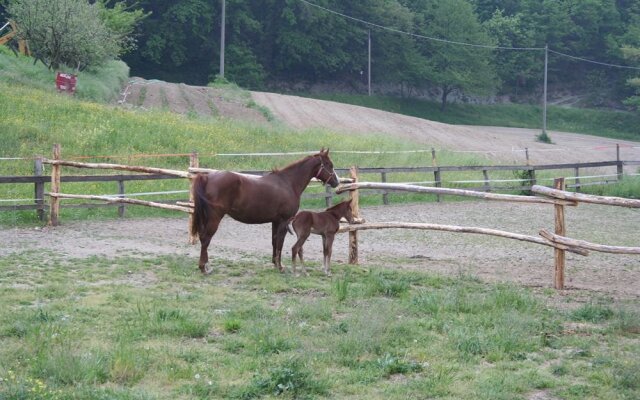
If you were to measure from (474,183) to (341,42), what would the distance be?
52930 millimetres

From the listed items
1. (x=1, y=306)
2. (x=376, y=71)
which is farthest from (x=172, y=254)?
(x=376, y=71)

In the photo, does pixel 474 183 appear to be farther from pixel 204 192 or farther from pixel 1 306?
pixel 1 306

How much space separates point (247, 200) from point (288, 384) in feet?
18.0

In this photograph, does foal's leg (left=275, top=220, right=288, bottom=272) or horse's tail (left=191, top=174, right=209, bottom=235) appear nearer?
horse's tail (left=191, top=174, right=209, bottom=235)

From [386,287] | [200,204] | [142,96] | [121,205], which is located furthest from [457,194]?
[142,96]

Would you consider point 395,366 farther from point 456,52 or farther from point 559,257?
point 456,52

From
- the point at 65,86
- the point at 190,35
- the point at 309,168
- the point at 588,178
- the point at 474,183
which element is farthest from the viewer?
the point at 190,35

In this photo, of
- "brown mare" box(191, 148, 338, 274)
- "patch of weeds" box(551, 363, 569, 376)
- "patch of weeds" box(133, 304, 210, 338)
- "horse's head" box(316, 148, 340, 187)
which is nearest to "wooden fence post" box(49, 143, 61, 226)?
"brown mare" box(191, 148, 338, 274)

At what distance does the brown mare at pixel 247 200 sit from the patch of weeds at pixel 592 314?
415cm

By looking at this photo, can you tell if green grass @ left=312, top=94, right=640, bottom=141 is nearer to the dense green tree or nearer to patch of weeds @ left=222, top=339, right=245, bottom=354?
the dense green tree

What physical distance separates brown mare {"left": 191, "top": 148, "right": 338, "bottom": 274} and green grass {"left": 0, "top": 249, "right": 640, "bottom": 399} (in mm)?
1128

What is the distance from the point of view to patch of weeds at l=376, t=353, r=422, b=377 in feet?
20.2

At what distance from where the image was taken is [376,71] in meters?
76.3

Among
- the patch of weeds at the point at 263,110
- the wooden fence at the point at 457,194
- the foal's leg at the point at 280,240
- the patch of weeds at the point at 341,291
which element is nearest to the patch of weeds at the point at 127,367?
the patch of weeds at the point at 341,291
